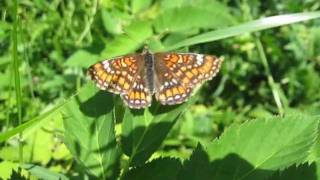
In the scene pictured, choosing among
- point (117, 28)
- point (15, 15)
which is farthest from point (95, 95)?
point (117, 28)

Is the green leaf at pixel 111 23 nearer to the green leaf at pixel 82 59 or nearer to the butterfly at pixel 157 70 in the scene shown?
the green leaf at pixel 82 59

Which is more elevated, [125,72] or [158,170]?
[125,72]

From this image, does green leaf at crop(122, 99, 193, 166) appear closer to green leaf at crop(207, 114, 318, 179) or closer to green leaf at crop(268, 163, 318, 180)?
green leaf at crop(207, 114, 318, 179)

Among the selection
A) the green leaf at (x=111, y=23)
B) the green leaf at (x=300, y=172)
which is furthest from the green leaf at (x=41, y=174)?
the green leaf at (x=111, y=23)

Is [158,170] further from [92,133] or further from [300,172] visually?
[300,172]

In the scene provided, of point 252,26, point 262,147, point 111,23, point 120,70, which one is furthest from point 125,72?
point 262,147

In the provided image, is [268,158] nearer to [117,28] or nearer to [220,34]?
[220,34]

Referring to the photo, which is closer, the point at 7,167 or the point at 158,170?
the point at 158,170

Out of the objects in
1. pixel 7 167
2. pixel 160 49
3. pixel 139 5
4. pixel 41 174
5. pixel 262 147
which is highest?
pixel 139 5
